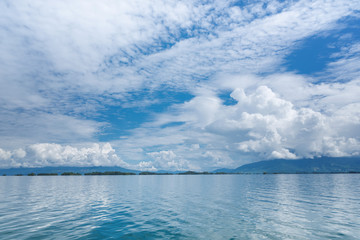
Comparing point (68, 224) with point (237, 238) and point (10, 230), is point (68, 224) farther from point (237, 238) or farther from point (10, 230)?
point (237, 238)

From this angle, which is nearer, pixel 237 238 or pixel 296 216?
pixel 237 238

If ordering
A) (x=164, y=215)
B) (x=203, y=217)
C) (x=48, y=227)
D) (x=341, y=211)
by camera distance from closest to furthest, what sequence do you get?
1. (x=48, y=227)
2. (x=203, y=217)
3. (x=164, y=215)
4. (x=341, y=211)

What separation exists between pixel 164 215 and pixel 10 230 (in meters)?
21.0

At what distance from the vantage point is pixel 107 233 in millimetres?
24984

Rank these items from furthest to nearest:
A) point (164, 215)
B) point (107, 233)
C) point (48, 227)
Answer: point (164, 215)
point (48, 227)
point (107, 233)

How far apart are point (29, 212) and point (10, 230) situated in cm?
1295

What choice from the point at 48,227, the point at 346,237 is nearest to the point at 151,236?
the point at 48,227

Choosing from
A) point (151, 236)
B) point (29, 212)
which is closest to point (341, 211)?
point (151, 236)

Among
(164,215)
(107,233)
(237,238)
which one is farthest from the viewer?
(164,215)

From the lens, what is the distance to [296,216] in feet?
110

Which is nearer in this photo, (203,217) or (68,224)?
(68,224)

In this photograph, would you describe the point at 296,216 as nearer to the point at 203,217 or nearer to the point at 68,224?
the point at 203,217

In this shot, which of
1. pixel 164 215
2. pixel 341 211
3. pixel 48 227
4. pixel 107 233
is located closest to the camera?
pixel 107 233

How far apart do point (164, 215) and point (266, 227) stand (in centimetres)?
1634
